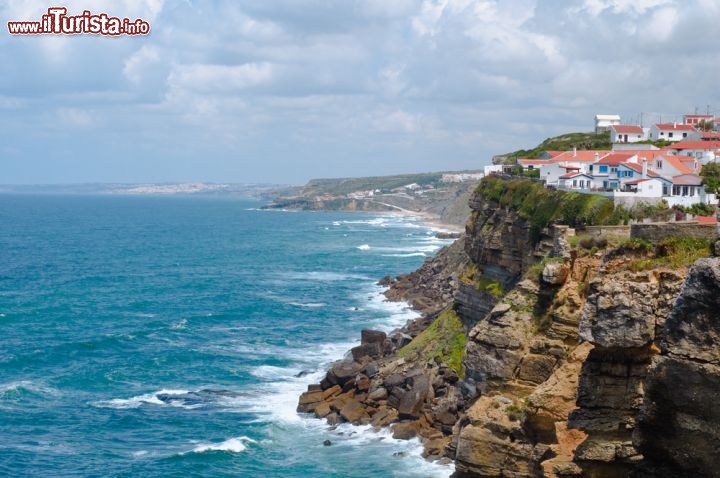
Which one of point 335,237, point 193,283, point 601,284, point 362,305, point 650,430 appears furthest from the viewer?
point 335,237

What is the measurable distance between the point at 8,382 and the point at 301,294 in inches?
1650

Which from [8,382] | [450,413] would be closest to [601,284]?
[450,413]

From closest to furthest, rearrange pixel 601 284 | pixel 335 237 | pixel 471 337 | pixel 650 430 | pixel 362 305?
pixel 650 430, pixel 601 284, pixel 471 337, pixel 362 305, pixel 335 237

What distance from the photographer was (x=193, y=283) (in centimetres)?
10706

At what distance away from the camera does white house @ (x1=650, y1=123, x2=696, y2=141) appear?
82.0 metres

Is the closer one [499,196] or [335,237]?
[499,196]

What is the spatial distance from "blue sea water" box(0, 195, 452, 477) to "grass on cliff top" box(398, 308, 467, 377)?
24.3 ft

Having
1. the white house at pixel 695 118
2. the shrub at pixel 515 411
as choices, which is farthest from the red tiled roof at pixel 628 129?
the shrub at pixel 515 411

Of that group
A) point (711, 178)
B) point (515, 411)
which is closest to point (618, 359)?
point (515, 411)

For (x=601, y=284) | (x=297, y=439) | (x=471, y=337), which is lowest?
(x=297, y=439)

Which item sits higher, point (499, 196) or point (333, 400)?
point (499, 196)

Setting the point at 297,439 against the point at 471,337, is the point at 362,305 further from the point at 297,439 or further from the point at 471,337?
the point at 471,337

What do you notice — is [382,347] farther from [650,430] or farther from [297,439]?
[650,430]

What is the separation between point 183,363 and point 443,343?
21.3m
